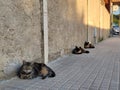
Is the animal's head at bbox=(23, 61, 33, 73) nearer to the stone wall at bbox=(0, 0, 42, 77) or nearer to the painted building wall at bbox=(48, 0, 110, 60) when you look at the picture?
the stone wall at bbox=(0, 0, 42, 77)

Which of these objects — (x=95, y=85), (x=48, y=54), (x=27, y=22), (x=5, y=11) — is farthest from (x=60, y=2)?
(x=95, y=85)

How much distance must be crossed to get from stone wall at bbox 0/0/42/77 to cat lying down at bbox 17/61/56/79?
8.8 inches

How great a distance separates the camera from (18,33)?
7148mm

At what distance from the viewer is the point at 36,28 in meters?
8.44

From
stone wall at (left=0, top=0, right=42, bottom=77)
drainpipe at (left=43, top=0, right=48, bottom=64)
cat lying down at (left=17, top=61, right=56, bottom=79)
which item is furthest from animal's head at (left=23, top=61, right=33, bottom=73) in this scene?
drainpipe at (left=43, top=0, right=48, bottom=64)

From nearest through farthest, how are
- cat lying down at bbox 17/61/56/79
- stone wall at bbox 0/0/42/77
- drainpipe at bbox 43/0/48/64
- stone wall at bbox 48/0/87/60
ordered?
stone wall at bbox 0/0/42/77, cat lying down at bbox 17/61/56/79, drainpipe at bbox 43/0/48/64, stone wall at bbox 48/0/87/60

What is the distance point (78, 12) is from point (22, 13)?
7.42 m

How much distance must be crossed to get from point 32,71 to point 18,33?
1040mm

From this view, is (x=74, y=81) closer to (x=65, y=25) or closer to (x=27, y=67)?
(x=27, y=67)

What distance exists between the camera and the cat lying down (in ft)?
22.0

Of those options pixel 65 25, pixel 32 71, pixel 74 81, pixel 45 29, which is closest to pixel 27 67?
pixel 32 71

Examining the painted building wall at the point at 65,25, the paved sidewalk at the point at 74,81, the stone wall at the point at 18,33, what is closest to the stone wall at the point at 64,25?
the painted building wall at the point at 65,25

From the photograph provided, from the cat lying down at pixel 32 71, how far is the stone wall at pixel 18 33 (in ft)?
0.73

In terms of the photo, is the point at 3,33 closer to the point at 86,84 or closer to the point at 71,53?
the point at 86,84
